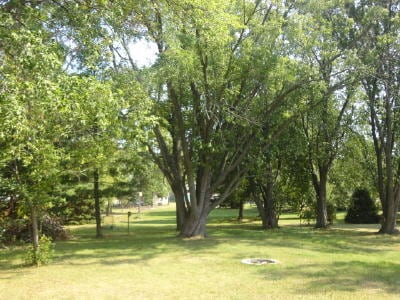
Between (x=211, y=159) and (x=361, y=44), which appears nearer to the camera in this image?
(x=211, y=159)

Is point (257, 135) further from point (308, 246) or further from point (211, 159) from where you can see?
point (308, 246)

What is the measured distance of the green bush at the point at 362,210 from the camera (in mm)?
31328

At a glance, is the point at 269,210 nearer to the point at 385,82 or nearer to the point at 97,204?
the point at 385,82

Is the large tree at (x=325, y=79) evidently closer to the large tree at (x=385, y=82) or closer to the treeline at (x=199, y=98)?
the treeline at (x=199, y=98)

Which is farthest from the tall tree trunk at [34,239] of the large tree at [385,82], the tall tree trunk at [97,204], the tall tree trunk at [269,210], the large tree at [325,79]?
the tall tree trunk at [269,210]

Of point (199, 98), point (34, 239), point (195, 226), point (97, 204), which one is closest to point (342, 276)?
point (34, 239)

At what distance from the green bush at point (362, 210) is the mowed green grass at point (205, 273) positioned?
1621cm

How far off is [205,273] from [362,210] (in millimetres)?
24169

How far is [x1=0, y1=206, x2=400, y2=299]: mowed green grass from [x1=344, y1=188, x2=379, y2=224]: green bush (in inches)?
638

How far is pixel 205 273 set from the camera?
10.3 m

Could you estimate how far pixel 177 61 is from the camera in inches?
607

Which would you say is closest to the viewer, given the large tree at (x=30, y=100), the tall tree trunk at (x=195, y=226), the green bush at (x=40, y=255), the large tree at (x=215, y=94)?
the large tree at (x=30, y=100)

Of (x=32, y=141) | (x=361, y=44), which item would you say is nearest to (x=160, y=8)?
A: (x=32, y=141)

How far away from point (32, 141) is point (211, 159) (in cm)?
1011
